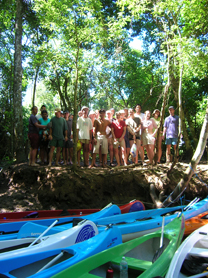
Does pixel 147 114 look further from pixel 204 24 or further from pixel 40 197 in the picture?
pixel 40 197

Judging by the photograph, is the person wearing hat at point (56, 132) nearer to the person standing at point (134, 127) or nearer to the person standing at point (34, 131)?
the person standing at point (34, 131)

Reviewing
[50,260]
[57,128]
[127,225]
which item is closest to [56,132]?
[57,128]

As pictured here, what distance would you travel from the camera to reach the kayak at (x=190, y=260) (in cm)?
286

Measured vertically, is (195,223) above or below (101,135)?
below

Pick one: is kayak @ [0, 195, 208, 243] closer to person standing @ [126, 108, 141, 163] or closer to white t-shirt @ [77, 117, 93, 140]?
person standing @ [126, 108, 141, 163]

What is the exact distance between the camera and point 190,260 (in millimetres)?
3215

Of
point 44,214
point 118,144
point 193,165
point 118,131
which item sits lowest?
point 44,214

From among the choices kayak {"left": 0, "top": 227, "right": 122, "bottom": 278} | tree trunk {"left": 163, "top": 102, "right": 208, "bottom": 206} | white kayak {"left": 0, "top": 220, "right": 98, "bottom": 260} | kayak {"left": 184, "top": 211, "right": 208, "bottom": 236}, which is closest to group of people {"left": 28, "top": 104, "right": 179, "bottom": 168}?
tree trunk {"left": 163, "top": 102, "right": 208, "bottom": 206}

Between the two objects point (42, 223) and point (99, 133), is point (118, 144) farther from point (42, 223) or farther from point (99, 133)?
point (42, 223)

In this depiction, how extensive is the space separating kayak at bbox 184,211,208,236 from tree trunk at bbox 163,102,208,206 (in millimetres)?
1387

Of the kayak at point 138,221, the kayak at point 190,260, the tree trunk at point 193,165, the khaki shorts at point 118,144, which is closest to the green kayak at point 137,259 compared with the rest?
the kayak at point 190,260

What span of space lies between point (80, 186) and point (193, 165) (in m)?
3.35

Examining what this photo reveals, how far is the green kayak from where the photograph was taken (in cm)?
282

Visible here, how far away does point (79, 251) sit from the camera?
129 inches
